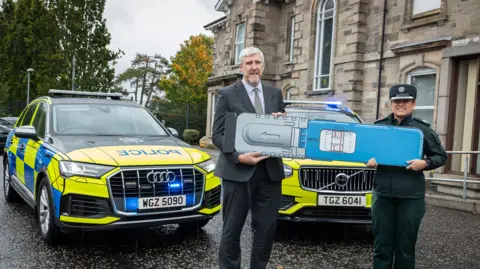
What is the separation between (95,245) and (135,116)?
1.99 metres

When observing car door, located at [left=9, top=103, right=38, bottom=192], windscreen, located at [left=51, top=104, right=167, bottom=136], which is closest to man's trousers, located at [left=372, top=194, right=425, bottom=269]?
windscreen, located at [left=51, top=104, right=167, bottom=136]

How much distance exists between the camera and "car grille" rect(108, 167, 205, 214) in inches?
174

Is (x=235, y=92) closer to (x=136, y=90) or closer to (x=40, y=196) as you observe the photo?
(x=40, y=196)

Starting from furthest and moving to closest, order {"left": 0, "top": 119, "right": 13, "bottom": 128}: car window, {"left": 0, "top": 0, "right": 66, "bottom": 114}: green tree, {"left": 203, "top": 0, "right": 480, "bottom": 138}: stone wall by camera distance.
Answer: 1. {"left": 0, "top": 0, "right": 66, "bottom": 114}: green tree
2. {"left": 0, "top": 119, "right": 13, "bottom": 128}: car window
3. {"left": 203, "top": 0, "right": 480, "bottom": 138}: stone wall

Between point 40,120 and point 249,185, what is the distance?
13.0 feet

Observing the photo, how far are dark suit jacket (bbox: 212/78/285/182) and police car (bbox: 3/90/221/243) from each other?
4.48 feet

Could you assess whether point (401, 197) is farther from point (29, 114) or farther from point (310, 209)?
point (29, 114)

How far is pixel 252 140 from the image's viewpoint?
3102 millimetres

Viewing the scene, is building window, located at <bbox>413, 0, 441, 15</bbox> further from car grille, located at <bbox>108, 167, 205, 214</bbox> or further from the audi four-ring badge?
the audi four-ring badge

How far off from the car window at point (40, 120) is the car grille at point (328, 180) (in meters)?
3.41

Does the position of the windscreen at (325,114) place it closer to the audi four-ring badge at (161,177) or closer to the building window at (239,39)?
the audi four-ring badge at (161,177)

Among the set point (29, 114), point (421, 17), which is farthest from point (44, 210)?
point (421, 17)

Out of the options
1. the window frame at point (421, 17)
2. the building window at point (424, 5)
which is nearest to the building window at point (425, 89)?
the window frame at point (421, 17)

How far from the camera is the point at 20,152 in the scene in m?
6.26
